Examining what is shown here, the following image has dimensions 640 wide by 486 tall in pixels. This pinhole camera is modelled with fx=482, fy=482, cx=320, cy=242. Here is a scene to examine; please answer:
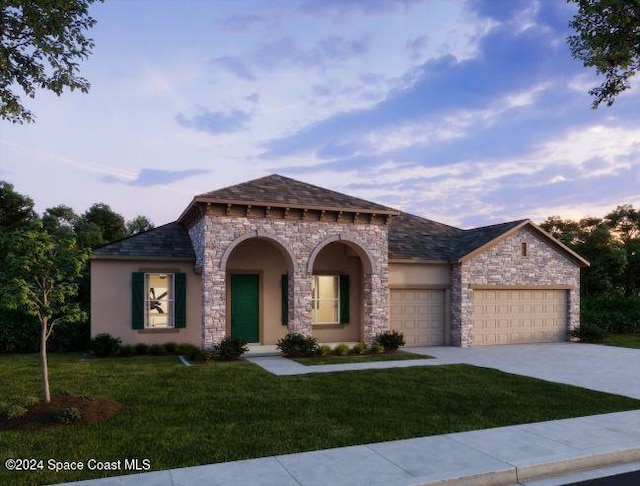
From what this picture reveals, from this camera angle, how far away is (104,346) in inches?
570

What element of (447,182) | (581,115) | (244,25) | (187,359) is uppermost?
(244,25)

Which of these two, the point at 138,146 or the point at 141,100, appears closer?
the point at 141,100

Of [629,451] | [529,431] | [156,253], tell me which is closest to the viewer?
[629,451]

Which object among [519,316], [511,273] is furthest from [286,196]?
[519,316]

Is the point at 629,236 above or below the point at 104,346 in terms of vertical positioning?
above

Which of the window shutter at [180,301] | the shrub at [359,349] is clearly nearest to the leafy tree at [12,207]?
the window shutter at [180,301]

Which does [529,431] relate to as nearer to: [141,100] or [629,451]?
[629,451]

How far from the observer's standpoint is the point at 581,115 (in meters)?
16.4

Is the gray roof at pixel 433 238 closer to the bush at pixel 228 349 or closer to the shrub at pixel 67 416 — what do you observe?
the bush at pixel 228 349

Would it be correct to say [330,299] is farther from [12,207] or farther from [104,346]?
[12,207]

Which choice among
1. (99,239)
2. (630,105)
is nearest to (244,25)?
(630,105)

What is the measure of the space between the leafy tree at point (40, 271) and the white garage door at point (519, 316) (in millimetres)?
14131

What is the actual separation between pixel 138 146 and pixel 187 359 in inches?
296

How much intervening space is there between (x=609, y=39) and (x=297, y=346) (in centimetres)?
1114
